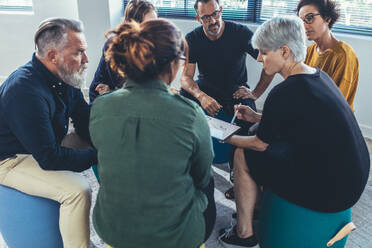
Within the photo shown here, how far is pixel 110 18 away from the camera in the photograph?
3512mm

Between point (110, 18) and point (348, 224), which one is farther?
point (110, 18)

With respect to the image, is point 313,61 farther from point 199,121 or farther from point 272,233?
point 199,121

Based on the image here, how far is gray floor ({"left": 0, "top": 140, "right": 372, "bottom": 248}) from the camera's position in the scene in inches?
70.3

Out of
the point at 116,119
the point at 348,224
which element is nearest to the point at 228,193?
the point at 348,224

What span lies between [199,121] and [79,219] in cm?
84

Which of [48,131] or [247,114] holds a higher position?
[48,131]

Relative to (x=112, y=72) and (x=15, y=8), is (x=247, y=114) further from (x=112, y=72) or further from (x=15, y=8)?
(x=15, y=8)

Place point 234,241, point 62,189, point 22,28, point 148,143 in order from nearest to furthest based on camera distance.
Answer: point 148,143 < point 62,189 < point 234,241 < point 22,28

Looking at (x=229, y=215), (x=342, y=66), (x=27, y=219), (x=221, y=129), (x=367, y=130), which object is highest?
(x=342, y=66)

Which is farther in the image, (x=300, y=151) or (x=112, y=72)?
(x=112, y=72)

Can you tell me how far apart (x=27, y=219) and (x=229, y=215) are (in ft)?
3.54

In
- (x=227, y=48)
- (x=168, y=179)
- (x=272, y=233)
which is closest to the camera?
(x=168, y=179)

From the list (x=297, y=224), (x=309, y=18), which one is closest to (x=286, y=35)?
(x=309, y=18)

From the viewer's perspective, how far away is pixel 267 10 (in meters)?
3.18
